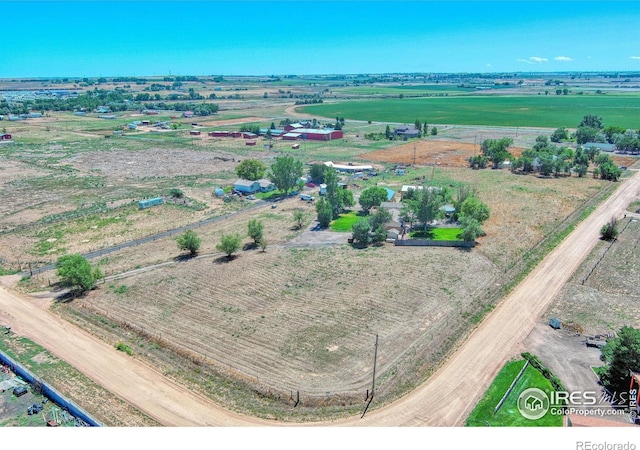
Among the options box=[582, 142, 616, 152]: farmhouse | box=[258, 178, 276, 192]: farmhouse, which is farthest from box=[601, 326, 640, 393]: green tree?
box=[582, 142, 616, 152]: farmhouse

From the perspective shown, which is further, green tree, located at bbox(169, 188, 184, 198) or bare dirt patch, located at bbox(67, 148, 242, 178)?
bare dirt patch, located at bbox(67, 148, 242, 178)

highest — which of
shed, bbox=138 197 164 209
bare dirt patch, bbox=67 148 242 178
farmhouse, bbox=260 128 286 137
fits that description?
farmhouse, bbox=260 128 286 137

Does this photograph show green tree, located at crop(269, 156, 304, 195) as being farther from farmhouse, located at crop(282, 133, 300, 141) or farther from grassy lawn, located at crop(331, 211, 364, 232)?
farmhouse, located at crop(282, 133, 300, 141)

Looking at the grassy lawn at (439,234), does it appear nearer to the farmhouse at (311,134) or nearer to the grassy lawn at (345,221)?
the grassy lawn at (345,221)

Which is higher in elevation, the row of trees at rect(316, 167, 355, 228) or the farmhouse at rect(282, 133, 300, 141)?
the farmhouse at rect(282, 133, 300, 141)

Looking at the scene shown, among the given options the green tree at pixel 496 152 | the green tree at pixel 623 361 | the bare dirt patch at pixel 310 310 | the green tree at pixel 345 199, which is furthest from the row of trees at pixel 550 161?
the green tree at pixel 623 361

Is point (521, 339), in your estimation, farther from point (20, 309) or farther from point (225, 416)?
point (20, 309)
